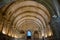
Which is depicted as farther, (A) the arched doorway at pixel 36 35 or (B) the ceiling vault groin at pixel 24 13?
(A) the arched doorway at pixel 36 35

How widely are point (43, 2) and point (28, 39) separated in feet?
63.5

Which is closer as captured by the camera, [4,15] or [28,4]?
[4,15]

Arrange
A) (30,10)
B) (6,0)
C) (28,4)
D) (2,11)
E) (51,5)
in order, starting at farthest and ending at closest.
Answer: (30,10), (28,4), (2,11), (51,5), (6,0)

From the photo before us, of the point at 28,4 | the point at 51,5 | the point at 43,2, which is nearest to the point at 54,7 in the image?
the point at 51,5

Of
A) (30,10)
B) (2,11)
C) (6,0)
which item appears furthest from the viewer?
(30,10)

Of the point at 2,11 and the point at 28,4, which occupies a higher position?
the point at 28,4

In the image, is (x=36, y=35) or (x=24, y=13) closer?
(x=24, y=13)

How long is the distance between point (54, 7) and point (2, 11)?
7.05 metres

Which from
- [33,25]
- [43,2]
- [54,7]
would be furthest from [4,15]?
[33,25]

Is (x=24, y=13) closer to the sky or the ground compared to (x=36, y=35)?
closer to the sky

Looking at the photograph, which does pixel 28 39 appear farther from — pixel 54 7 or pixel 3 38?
pixel 54 7

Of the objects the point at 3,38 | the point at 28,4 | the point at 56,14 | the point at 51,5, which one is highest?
the point at 28,4

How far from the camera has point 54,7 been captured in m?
16.9

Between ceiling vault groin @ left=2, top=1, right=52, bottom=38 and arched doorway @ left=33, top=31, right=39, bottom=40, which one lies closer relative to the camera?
ceiling vault groin @ left=2, top=1, right=52, bottom=38
